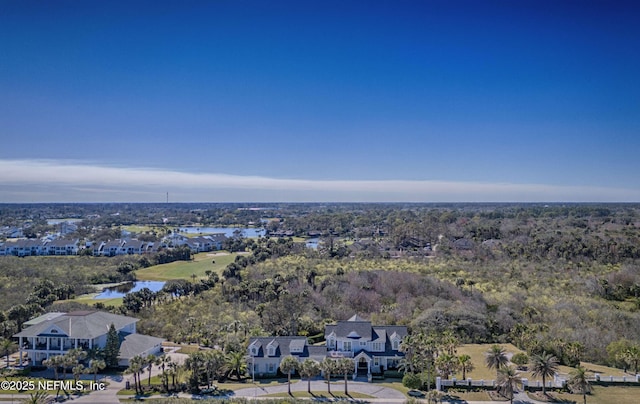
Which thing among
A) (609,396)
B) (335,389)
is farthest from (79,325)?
(609,396)

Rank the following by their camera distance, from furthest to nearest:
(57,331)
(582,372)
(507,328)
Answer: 1. (507,328)
2. (57,331)
3. (582,372)

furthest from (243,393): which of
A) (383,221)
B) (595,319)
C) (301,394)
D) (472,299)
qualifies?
(383,221)

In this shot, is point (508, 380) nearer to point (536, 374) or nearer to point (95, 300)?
point (536, 374)

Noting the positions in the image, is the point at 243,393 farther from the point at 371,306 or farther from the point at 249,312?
the point at 371,306

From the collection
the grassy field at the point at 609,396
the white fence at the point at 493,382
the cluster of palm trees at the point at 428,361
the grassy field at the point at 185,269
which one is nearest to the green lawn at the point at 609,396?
the grassy field at the point at 609,396

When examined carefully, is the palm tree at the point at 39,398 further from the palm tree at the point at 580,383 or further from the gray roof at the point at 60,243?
the gray roof at the point at 60,243

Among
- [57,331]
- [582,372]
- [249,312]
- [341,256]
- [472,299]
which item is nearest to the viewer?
[582,372]
